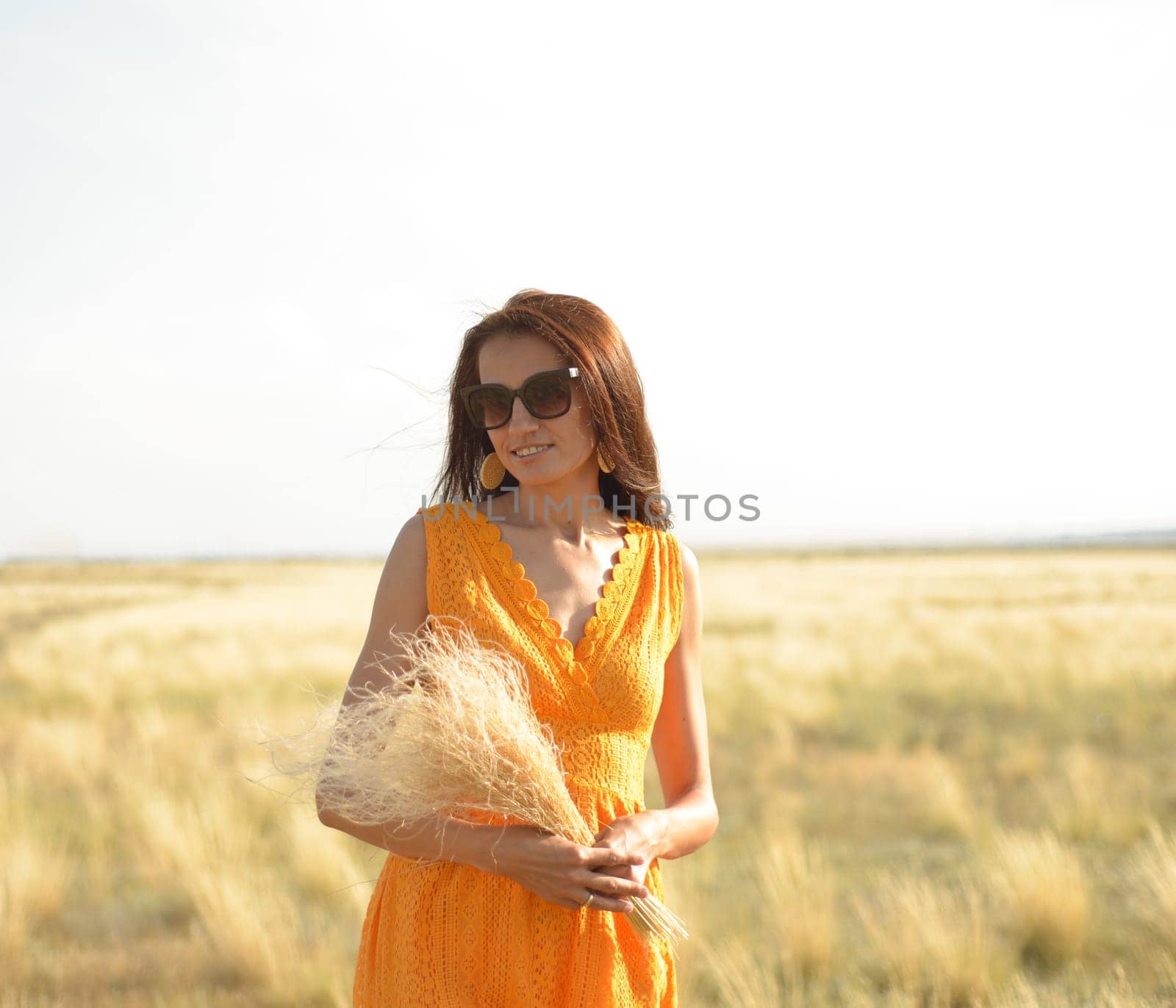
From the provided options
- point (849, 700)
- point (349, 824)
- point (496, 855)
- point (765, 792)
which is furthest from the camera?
point (849, 700)

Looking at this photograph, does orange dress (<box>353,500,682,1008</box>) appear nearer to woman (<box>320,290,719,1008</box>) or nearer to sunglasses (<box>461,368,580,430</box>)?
woman (<box>320,290,719,1008</box>)

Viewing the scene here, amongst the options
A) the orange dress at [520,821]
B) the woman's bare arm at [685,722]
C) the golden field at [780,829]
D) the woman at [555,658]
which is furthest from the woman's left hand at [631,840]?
the golden field at [780,829]

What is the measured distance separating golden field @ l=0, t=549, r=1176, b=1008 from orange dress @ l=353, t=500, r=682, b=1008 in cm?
47

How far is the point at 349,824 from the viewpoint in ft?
6.48

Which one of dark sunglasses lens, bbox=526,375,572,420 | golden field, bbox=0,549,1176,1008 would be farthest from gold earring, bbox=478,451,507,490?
golden field, bbox=0,549,1176,1008

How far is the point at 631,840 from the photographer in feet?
6.14

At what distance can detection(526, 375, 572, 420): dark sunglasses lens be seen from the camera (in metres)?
2.16

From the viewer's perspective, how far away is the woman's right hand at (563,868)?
1784 millimetres

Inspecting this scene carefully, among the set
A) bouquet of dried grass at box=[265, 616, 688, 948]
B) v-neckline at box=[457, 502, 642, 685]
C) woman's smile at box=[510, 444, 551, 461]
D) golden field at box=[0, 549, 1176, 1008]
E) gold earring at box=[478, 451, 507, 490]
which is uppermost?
woman's smile at box=[510, 444, 551, 461]

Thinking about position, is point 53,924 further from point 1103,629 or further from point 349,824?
point 1103,629

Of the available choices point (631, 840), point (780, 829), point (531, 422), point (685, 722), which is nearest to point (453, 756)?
point (631, 840)

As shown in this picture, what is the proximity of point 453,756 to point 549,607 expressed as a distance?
401mm

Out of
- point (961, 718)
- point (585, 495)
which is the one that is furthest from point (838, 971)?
point (961, 718)

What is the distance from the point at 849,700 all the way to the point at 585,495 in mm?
11074
